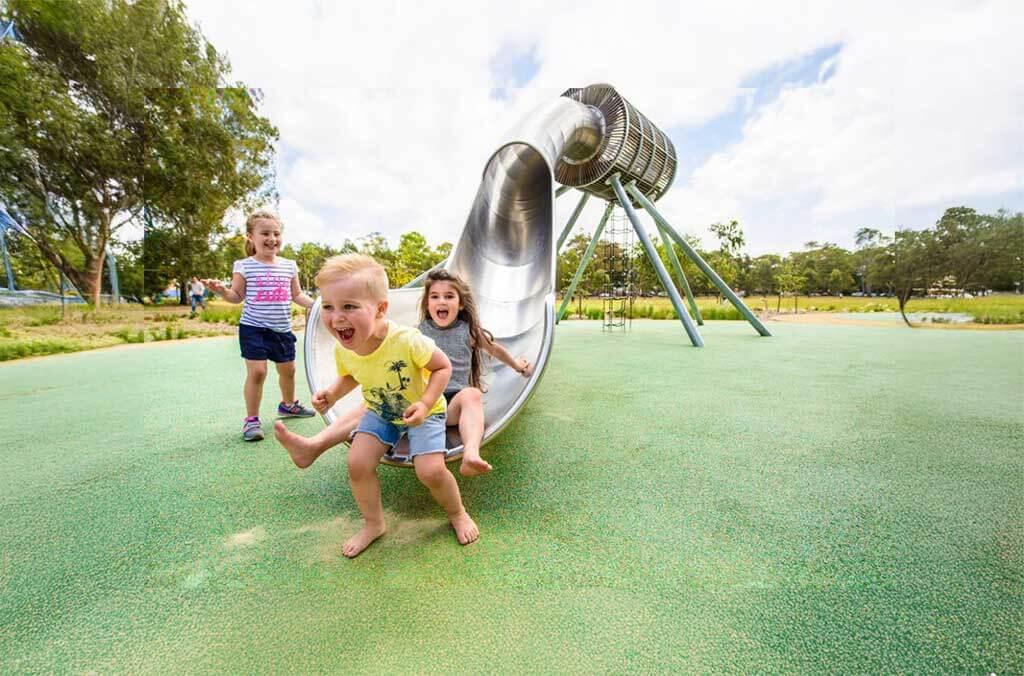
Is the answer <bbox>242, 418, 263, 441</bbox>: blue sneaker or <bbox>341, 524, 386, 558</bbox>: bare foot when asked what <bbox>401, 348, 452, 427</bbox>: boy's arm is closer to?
<bbox>341, 524, 386, 558</bbox>: bare foot

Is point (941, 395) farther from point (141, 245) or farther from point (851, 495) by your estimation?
point (141, 245)

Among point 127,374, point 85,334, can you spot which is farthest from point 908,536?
point 85,334

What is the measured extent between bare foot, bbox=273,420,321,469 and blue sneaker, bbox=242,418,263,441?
4.57ft

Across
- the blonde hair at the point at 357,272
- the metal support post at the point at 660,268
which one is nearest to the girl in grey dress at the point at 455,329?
the blonde hair at the point at 357,272

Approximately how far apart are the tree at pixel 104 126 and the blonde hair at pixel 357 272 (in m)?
8.16

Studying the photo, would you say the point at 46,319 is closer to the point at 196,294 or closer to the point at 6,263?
the point at 6,263

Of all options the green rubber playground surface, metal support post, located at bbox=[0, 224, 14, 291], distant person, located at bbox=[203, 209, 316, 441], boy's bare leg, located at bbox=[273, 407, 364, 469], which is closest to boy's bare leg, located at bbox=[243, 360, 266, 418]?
distant person, located at bbox=[203, 209, 316, 441]

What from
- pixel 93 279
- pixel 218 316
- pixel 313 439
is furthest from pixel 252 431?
pixel 218 316

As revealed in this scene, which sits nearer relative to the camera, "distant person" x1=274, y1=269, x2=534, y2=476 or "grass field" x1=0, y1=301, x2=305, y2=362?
"distant person" x1=274, y1=269, x2=534, y2=476

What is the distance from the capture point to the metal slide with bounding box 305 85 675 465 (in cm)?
227

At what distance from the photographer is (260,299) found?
2654mm

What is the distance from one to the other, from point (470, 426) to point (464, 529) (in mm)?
362

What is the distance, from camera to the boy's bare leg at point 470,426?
1.42m

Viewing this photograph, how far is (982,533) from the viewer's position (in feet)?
4.92
